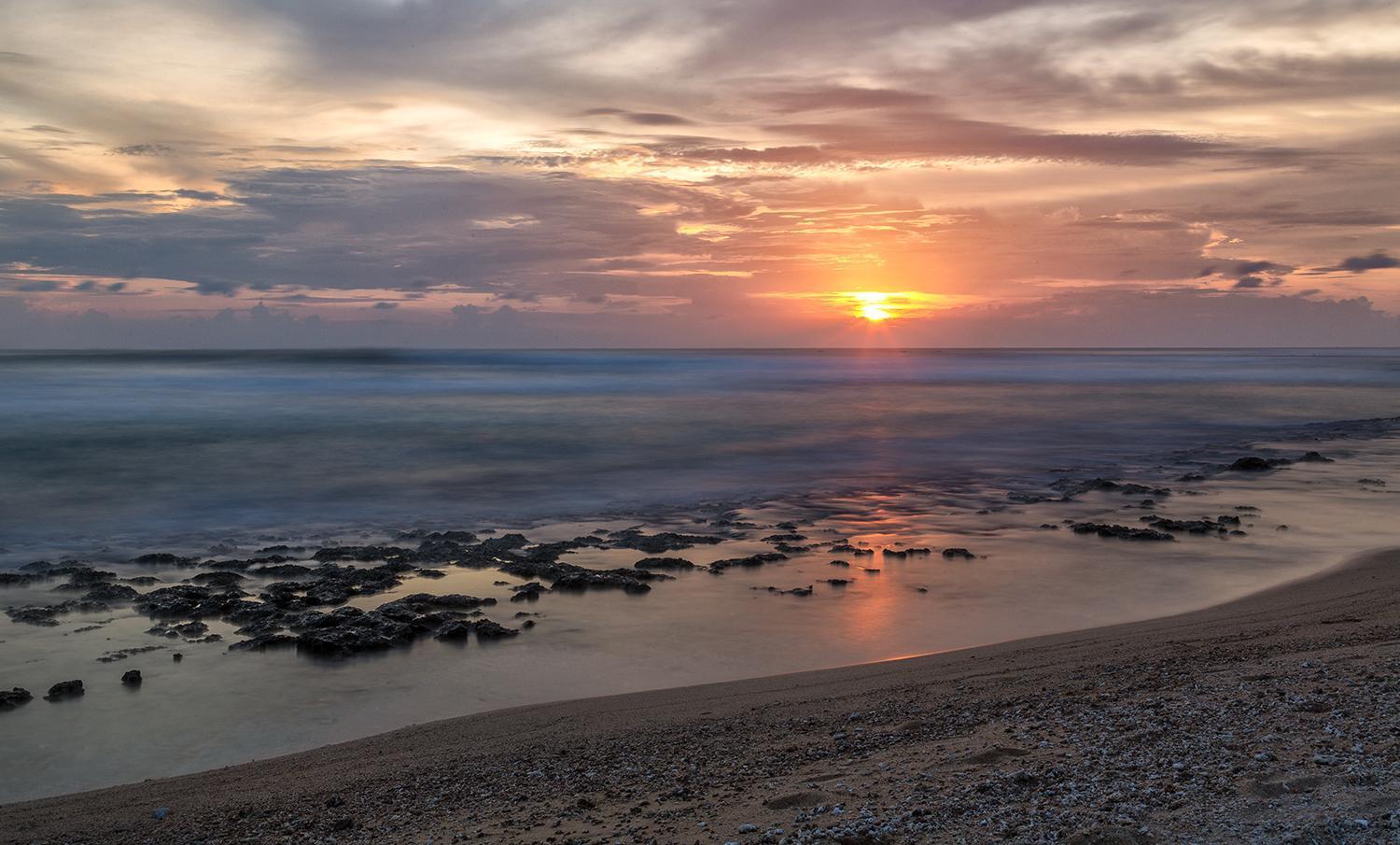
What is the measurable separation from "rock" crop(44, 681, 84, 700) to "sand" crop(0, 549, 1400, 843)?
82.1 inches

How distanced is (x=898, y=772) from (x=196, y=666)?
8.17m

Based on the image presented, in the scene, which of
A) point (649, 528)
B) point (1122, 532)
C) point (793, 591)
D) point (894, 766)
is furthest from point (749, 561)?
point (894, 766)

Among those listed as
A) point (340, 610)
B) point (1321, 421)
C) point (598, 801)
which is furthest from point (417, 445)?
point (1321, 421)

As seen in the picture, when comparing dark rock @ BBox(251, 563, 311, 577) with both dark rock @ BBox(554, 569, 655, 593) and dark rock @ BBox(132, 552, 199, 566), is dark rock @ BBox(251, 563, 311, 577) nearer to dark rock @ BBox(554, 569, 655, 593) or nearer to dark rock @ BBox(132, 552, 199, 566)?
dark rock @ BBox(132, 552, 199, 566)

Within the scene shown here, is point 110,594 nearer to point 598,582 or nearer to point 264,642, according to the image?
point 264,642

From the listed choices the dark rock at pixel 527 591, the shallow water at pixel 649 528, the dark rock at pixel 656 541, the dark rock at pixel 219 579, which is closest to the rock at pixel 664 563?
the shallow water at pixel 649 528

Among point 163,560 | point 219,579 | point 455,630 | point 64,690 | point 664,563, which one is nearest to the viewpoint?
point 64,690

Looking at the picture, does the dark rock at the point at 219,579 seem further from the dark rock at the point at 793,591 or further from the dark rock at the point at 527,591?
the dark rock at the point at 793,591

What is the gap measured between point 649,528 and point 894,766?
1349 centimetres

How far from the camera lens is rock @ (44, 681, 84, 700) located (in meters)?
9.91

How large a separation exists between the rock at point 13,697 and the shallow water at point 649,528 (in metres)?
0.18

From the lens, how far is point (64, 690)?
32.9 ft

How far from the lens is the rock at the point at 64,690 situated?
Answer: 9.91 m

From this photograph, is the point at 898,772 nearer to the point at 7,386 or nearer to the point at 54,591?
the point at 54,591
